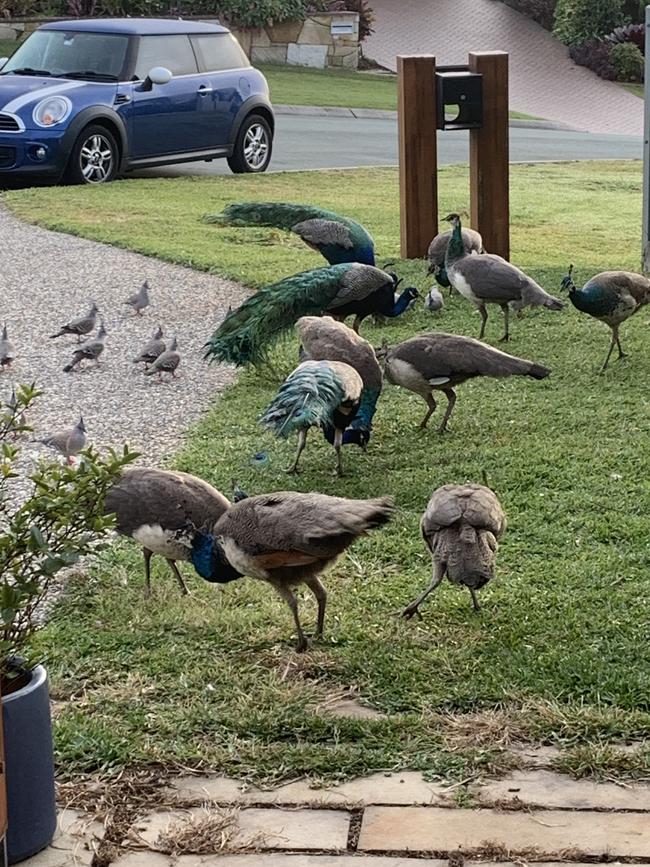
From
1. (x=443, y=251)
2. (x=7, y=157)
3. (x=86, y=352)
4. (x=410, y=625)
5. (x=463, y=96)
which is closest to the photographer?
(x=410, y=625)

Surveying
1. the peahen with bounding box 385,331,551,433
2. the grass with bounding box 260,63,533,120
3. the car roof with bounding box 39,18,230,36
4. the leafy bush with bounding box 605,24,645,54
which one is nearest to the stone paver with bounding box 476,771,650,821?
the peahen with bounding box 385,331,551,433

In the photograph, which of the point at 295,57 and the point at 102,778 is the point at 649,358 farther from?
the point at 295,57

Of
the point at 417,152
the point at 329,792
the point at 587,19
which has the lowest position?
the point at 329,792

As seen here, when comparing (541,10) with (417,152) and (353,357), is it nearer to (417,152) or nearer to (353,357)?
(417,152)

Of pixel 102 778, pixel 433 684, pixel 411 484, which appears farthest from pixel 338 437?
pixel 102 778

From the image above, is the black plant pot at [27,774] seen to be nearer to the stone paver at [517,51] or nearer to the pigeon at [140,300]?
the pigeon at [140,300]

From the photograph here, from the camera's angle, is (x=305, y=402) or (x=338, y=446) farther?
(x=338, y=446)

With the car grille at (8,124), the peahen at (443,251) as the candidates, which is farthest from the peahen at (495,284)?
the car grille at (8,124)

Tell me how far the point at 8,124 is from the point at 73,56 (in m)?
1.90

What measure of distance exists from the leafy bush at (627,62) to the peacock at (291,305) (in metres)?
30.5

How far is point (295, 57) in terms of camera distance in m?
35.6

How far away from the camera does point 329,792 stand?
3777mm

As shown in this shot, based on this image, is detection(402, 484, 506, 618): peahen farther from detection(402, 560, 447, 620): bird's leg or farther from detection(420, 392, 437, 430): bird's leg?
detection(420, 392, 437, 430): bird's leg

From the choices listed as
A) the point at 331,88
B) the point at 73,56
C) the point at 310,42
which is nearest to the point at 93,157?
the point at 73,56
